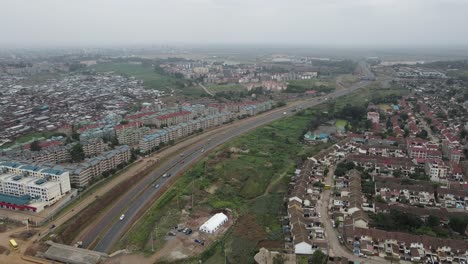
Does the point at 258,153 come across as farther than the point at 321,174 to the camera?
Yes

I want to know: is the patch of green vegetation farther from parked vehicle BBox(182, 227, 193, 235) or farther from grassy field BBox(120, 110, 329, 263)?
parked vehicle BBox(182, 227, 193, 235)

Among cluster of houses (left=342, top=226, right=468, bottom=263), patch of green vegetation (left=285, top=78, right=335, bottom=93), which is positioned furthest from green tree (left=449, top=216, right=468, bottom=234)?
patch of green vegetation (left=285, top=78, right=335, bottom=93)

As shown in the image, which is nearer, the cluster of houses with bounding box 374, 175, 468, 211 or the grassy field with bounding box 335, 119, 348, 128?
the cluster of houses with bounding box 374, 175, 468, 211

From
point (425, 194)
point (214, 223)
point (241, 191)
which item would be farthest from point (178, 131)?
point (425, 194)

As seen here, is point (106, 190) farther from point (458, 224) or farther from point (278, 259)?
point (458, 224)

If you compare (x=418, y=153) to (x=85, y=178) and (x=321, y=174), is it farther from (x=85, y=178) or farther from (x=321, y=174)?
(x=85, y=178)

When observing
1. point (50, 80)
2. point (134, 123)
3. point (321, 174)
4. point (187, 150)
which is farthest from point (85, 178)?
point (50, 80)
